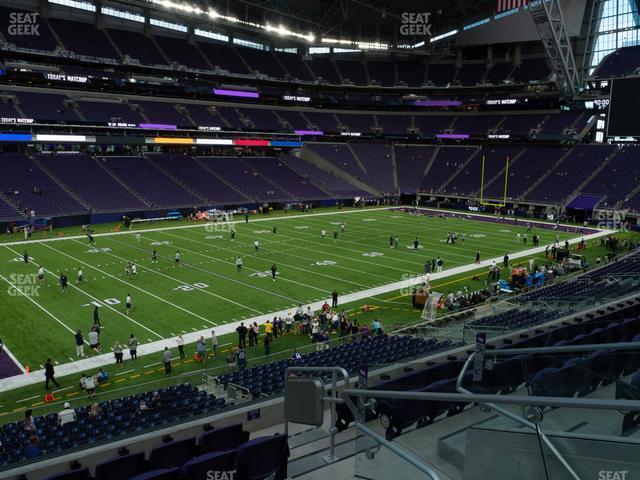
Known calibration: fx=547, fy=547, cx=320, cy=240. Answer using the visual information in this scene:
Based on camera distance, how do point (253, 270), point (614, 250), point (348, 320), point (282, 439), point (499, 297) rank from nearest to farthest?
point (282, 439), point (348, 320), point (499, 297), point (253, 270), point (614, 250)

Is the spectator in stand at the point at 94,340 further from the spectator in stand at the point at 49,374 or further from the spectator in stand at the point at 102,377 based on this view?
the spectator in stand at the point at 49,374

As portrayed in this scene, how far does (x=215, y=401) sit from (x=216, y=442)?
4.72m

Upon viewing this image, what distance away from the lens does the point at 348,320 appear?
22891 mm

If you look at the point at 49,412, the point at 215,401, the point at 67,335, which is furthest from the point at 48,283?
the point at 215,401

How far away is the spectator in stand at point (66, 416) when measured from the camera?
38.3ft

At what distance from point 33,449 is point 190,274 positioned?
825 inches

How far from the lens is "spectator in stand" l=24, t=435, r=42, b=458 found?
31.9 feet

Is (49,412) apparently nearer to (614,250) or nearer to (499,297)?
(499,297)

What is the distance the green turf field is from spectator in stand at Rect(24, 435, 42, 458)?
5886 millimetres

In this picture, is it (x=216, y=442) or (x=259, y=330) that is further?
(x=259, y=330)

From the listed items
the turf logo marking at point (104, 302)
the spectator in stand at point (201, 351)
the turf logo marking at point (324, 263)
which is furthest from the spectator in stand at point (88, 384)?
the turf logo marking at point (324, 263)

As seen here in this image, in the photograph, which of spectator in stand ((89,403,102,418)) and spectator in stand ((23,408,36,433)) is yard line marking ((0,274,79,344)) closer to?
spectator in stand ((89,403,102,418))

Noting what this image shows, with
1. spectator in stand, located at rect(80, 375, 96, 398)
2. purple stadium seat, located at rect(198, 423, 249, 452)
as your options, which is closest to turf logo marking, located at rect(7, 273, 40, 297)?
spectator in stand, located at rect(80, 375, 96, 398)

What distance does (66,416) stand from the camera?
38.4ft
